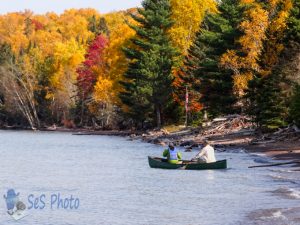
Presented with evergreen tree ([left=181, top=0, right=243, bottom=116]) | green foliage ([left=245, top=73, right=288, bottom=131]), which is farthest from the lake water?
evergreen tree ([left=181, top=0, right=243, bottom=116])

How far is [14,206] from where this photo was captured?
86.0ft

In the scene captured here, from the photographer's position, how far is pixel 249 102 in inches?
2434

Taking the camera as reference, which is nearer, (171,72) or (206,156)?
(206,156)

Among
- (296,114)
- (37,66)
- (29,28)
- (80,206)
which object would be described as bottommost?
(80,206)

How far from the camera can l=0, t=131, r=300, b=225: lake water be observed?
23031 millimetres

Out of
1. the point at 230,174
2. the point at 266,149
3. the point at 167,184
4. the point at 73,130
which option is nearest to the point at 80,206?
the point at 167,184

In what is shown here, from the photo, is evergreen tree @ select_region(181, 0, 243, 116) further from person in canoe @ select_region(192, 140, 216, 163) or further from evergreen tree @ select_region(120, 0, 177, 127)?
person in canoe @ select_region(192, 140, 216, 163)

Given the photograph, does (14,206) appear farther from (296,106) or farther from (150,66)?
(150,66)

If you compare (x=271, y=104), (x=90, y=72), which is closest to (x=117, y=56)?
(x=90, y=72)

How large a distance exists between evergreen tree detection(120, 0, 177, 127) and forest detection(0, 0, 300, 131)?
11 cm

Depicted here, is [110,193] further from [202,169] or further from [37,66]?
[37,66]

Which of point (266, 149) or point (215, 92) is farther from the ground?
point (215, 92)

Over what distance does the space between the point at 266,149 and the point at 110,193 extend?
64.6 ft

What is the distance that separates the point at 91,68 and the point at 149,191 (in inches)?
2618
